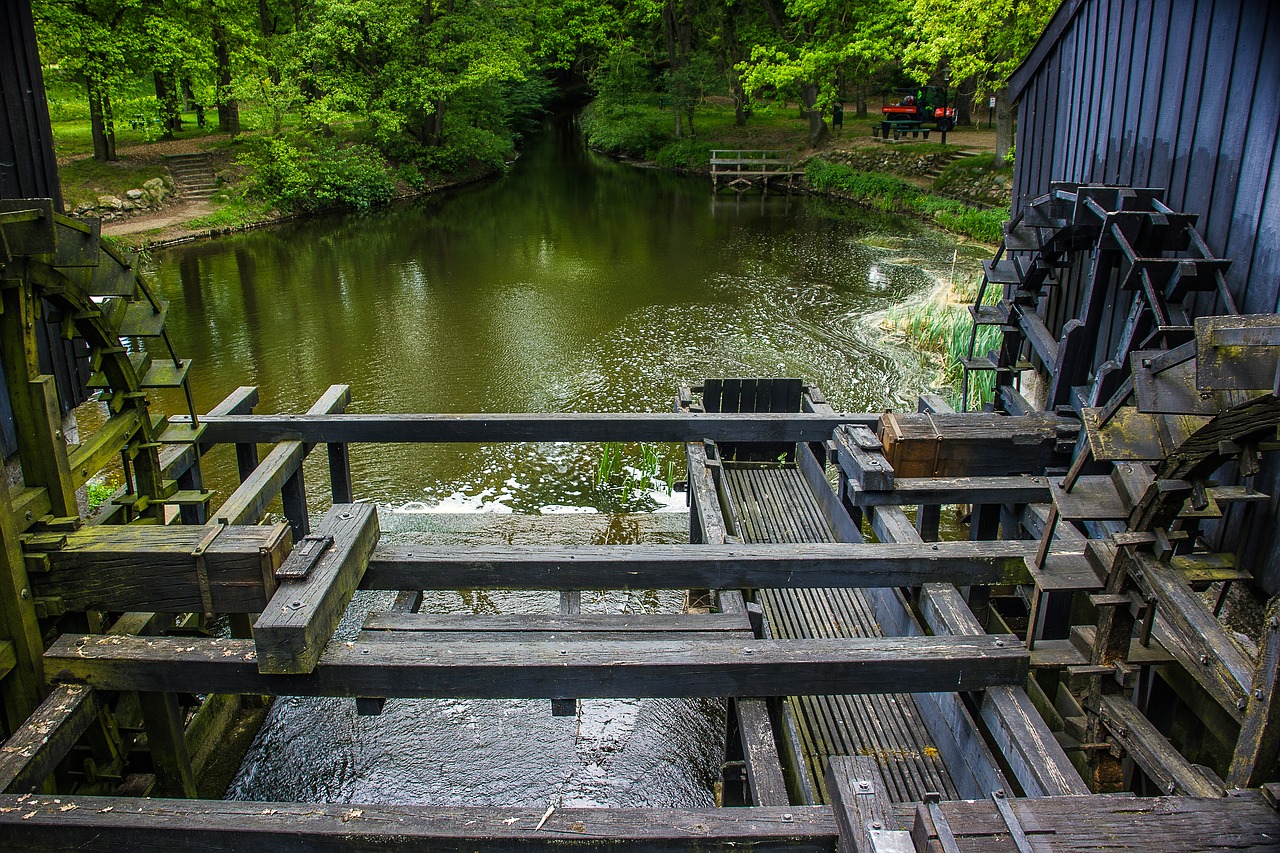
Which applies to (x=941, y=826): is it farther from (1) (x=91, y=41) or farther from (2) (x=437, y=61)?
(2) (x=437, y=61)

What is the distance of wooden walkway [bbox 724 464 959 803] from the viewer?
445 centimetres

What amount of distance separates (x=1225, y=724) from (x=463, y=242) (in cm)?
2054

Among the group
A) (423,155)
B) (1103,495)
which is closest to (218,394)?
(1103,495)

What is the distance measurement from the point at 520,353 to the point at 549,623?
31.7 ft

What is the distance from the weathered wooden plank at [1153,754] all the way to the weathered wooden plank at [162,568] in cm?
382

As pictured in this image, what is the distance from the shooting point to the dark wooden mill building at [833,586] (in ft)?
9.76

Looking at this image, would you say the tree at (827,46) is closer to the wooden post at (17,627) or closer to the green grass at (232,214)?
the green grass at (232,214)

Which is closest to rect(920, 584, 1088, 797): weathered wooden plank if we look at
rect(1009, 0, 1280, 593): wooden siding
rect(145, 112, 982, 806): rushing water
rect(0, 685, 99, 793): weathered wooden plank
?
rect(1009, 0, 1280, 593): wooden siding

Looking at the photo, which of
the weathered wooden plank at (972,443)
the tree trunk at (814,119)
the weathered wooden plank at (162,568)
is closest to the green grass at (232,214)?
the tree trunk at (814,119)

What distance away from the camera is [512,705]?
577 cm

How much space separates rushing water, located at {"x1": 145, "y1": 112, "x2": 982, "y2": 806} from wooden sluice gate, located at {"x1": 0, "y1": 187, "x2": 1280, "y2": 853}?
0.87m

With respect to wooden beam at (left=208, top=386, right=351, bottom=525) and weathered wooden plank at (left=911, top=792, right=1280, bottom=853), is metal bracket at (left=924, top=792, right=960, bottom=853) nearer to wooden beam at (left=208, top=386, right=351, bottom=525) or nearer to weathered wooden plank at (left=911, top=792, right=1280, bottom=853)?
weathered wooden plank at (left=911, top=792, right=1280, bottom=853)

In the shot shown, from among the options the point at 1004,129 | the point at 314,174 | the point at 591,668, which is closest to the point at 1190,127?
the point at 591,668

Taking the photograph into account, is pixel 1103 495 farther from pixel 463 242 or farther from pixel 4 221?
pixel 463 242
